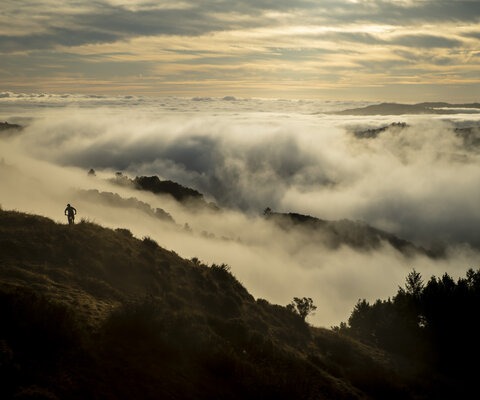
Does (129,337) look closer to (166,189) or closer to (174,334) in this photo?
(174,334)

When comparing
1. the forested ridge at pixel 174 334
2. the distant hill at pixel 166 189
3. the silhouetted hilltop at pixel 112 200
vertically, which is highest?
the forested ridge at pixel 174 334

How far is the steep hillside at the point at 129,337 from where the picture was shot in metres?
11.3

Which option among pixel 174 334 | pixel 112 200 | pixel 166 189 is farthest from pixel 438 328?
pixel 166 189

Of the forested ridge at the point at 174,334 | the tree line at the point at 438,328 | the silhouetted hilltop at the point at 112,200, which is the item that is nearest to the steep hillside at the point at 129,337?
the forested ridge at the point at 174,334

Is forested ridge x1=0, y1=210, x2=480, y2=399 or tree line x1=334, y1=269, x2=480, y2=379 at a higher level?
forested ridge x1=0, y1=210, x2=480, y2=399

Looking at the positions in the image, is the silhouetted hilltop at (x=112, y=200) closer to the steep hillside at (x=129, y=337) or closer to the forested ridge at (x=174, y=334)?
the forested ridge at (x=174, y=334)

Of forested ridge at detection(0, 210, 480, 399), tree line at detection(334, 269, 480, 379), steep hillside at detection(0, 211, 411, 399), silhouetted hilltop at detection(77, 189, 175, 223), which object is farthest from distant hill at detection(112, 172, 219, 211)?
steep hillside at detection(0, 211, 411, 399)

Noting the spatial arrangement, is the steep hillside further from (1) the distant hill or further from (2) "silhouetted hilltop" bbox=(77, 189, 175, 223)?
(1) the distant hill

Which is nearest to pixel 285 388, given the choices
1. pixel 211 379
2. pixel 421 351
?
pixel 211 379

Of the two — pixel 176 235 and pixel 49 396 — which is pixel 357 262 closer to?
pixel 176 235

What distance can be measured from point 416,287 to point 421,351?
8985 mm

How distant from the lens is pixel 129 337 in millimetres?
13820

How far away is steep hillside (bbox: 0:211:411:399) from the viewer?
11.3 metres

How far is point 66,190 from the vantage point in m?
89.2
